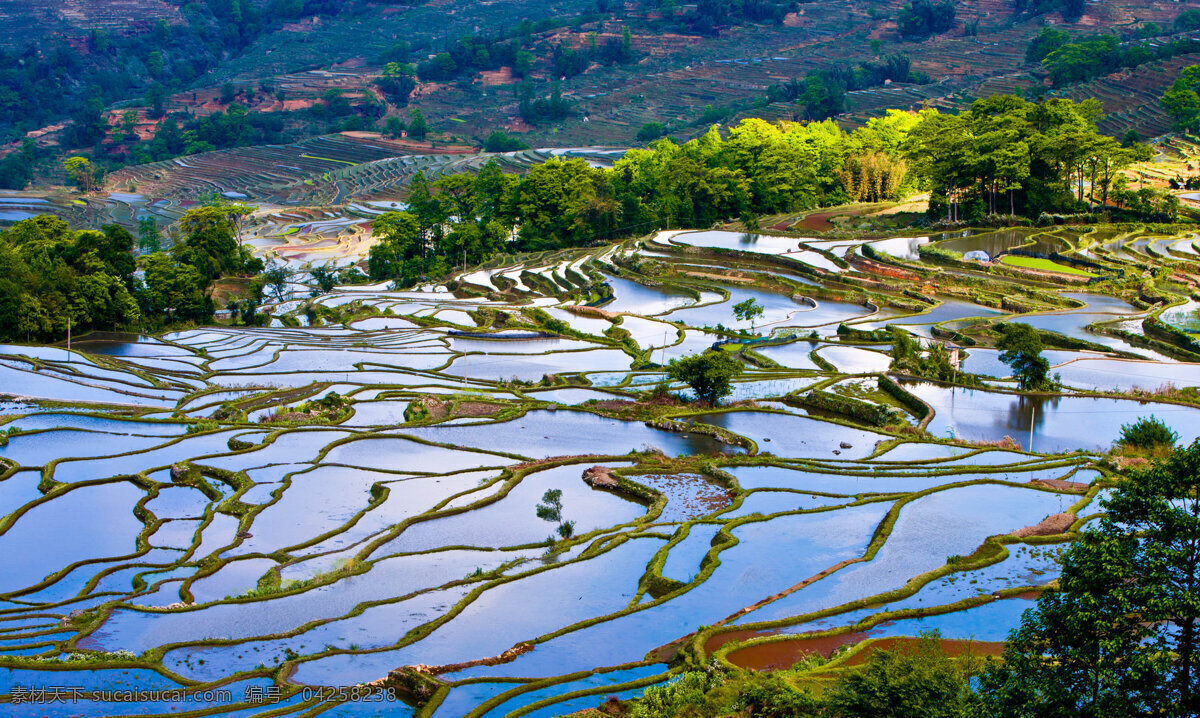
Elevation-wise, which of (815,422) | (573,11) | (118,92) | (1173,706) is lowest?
(815,422)

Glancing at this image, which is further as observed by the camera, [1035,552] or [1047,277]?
[1047,277]

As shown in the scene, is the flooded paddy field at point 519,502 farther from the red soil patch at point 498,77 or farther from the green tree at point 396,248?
the red soil patch at point 498,77

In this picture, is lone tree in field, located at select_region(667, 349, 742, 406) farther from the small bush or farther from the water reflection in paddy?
the small bush

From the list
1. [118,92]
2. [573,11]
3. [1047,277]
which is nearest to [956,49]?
[573,11]

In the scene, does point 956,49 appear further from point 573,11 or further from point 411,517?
point 411,517

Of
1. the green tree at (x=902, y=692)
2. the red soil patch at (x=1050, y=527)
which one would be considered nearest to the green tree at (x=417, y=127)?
the red soil patch at (x=1050, y=527)

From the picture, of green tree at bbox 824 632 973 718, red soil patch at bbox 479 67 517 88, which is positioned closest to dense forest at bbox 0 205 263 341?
green tree at bbox 824 632 973 718
